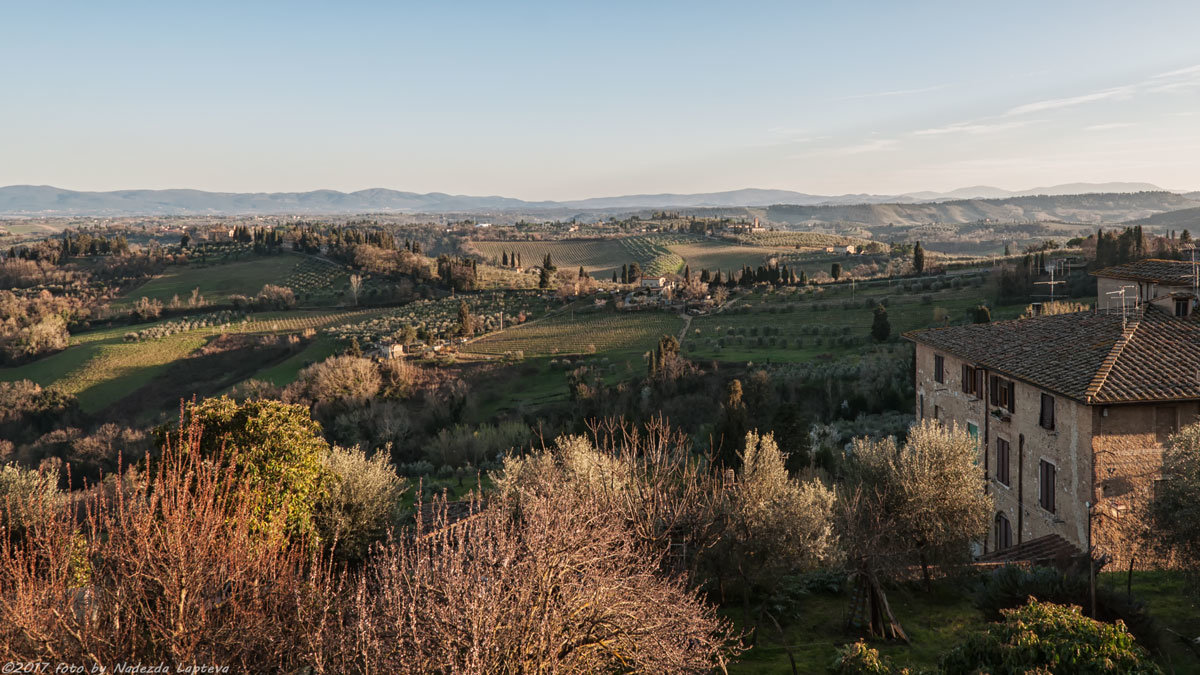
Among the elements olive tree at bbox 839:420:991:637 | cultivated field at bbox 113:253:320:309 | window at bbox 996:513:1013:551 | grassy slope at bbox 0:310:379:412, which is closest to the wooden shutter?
window at bbox 996:513:1013:551

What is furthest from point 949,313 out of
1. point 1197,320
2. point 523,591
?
point 523,591

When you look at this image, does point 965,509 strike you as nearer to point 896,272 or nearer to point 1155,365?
point 1155,365

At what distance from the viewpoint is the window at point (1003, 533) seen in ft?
62.2

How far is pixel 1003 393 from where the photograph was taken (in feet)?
62.1

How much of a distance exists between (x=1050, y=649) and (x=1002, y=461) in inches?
473

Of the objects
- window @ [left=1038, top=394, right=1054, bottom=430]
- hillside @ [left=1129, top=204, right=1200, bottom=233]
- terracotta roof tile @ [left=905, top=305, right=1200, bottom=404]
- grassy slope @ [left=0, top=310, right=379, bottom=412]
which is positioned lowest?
grassy slope @ [left=0, top=310, right=379, bottom=412]

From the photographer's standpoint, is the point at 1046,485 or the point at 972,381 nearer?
the point at 1046,485

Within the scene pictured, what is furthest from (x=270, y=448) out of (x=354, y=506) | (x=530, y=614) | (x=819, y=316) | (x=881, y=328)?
(x=819, y=316)

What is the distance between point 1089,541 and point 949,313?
141ft

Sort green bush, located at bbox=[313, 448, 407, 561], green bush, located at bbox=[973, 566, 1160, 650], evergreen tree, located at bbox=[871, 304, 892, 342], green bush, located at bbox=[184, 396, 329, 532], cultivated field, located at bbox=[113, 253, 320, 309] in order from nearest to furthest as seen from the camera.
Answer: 1. green bush, located at bbox=[973, 566, 1160, 650]
2. green bush, located at bbox=[184, 396, 329, 532]
3. green bush, located at bbox=[313, 448, 407, 561]
4. evergreen tree, located at bbox=[871, 304, 892, 342]
5. cultivated field, located at bbox=[113, 253, 320, 309]

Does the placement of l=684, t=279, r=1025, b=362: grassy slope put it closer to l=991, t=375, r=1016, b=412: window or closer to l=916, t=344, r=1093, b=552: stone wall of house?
l=916, t=344, r=1093, b=552: stone wall of house

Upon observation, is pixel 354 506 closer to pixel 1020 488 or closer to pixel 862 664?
pixel 862 664

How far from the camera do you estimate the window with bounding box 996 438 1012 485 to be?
1903 cm

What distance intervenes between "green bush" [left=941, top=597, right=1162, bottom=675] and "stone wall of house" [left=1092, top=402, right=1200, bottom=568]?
7.49 m
